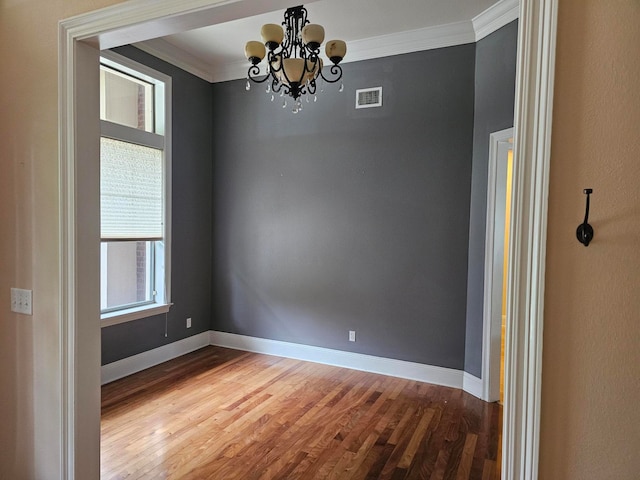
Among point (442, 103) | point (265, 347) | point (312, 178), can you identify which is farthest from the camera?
point (265, 347)

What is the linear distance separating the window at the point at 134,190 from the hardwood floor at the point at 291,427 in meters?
0.77

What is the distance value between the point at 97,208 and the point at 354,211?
254 cm

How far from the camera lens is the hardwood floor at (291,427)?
237 centimetres

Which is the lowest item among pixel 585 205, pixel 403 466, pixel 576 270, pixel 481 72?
pixel 403 466

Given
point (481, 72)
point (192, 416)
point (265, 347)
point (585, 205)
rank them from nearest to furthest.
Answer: point (585, 205) < point (192, 416) < point (481, 72) < point (265, 347)

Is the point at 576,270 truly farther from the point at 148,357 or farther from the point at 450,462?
the point at 148,357

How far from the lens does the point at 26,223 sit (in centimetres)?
177

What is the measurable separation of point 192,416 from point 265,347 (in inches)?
59.6

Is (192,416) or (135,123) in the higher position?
(135,123)

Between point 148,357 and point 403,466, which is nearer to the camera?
point 403,466

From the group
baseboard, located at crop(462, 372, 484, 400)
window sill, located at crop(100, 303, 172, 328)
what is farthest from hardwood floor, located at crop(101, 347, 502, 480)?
window sill, located at crop(100, 303, 172, 328)

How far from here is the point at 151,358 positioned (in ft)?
13.0

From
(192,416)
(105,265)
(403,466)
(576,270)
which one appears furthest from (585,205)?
(105,265)

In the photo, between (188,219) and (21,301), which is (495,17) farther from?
(21,301)
